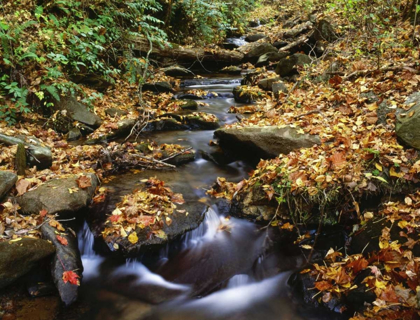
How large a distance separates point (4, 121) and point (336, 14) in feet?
42.8

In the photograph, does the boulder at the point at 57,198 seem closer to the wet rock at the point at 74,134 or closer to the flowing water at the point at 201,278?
the flowing water at the point at 201,278

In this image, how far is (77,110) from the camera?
7652mm

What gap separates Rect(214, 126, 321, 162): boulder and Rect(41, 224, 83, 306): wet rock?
3703mm

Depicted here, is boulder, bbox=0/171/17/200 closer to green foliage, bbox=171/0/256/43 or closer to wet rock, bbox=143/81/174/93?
wet rock, bbox=143/81/174/93

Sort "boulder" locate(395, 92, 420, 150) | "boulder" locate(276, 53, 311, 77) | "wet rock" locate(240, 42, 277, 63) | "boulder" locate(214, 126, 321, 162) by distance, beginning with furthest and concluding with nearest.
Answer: "wet rock" locate(240, 42, 277, 63), "boulder" locate(276, 53, 311, 77), "boulder" locate(214, 126, 321, 162), "boulder" locate(395, 92, 420, 150)

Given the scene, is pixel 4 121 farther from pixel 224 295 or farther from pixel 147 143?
pixel 224 295

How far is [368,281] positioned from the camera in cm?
298

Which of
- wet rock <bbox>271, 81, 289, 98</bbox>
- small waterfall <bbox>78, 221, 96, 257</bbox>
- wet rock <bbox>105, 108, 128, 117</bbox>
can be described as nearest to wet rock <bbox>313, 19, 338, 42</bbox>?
wet rock <bbox>271, 81, 289, 98</bbox>

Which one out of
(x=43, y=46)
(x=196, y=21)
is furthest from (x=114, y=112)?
(x=196, y=21)

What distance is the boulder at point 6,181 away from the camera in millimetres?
4023

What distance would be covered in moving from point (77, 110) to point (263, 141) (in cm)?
517

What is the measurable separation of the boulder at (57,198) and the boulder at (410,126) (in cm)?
487

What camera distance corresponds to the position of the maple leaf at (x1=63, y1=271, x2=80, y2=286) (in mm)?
3477

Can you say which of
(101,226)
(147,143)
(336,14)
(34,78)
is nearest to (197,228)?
(101,226)
